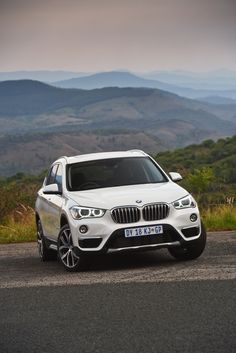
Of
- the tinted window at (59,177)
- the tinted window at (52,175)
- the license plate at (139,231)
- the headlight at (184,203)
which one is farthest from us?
the tinted window at (52,175)

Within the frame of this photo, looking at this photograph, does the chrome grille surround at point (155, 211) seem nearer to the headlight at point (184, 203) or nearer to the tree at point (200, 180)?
the headlight at point (184, 203)

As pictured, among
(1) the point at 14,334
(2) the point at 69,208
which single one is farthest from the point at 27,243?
(1) the point at 14,334

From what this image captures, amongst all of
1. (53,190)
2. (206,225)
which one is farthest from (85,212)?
(206,225)

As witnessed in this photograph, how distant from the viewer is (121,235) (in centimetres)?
1005

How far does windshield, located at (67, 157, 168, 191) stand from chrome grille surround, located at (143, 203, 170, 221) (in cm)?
109

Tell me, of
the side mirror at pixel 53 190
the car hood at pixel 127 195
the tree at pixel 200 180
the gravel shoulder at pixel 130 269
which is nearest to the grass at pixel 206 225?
the gravel shoulder at pixel 130 269

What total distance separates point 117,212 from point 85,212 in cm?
43

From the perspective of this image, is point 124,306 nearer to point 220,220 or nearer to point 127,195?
point 127,195

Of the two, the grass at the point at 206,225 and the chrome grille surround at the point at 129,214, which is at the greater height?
the chrome grille surround at the point at 129,214

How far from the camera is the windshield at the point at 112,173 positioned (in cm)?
1123

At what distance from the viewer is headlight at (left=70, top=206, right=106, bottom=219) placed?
10156 mm

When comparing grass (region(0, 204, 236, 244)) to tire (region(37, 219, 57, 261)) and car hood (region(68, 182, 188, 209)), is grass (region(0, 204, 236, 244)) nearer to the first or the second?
tire (region(37, 219, 57, 261))

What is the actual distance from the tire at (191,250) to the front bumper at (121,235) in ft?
0.60

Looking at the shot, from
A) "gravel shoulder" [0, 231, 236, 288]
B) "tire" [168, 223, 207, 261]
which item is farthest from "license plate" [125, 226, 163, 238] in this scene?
"tire" [168, 223, 207, 261]
